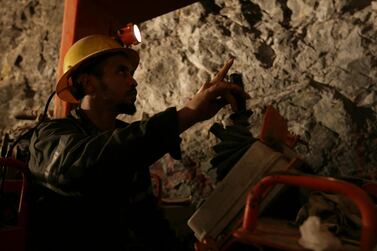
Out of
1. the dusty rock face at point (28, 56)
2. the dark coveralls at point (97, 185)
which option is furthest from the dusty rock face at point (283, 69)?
the dark coveralls at point (97, 185)

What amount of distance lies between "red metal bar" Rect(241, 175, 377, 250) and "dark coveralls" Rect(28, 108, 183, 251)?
0.40 metres

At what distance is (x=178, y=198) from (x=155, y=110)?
60cm

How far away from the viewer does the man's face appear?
1.68 meters

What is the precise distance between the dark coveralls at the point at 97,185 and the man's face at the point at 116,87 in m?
Result: 0.13

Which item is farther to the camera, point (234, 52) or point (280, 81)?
point (234, 52)

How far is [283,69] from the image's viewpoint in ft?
7.02

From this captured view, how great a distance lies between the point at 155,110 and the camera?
2547 mm

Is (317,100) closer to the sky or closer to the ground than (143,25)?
closer to the ground

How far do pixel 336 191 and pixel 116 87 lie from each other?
3.64ft

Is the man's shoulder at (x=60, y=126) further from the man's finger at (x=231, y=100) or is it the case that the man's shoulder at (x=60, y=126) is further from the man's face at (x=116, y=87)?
the man's finger at (x=231, y=100)

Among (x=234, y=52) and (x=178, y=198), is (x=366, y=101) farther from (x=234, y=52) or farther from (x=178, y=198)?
(x=178, y=198)

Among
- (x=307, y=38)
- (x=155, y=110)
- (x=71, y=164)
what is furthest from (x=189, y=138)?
(x=71, y=164)

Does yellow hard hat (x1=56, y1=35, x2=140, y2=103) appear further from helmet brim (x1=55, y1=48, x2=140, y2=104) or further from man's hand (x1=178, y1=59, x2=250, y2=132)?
man's hand (x1=178, y1=59, x2=250, y2=132)

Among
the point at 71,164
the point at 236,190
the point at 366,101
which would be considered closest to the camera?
the point at 236,190
